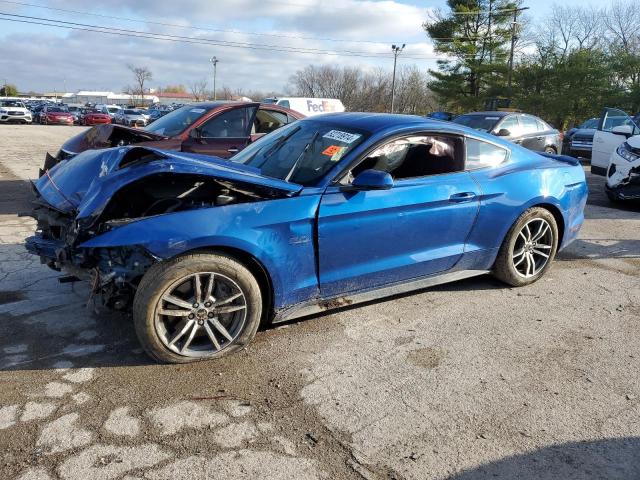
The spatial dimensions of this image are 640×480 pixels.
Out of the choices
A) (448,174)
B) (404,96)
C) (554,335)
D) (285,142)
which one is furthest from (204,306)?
(404,96)

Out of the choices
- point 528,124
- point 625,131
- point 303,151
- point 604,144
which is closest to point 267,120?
point 303,151

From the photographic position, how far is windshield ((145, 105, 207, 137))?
783cm

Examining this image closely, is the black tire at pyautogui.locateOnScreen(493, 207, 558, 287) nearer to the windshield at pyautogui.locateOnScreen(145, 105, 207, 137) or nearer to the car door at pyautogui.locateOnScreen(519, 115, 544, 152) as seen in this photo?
the windshield at pyautogui.locateOnScreen(145, 105, 207, 137)

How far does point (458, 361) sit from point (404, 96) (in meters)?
62.7

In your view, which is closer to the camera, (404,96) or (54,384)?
(54,384)

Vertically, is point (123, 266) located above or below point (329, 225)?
below

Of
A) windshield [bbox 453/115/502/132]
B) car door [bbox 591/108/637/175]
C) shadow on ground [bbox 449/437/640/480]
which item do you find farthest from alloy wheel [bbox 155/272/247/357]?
windshield [bbox 453/115/502/132]

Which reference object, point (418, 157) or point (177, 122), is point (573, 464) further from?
point (177, 122)

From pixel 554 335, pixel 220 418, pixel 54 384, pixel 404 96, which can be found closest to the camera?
pixel 220 418

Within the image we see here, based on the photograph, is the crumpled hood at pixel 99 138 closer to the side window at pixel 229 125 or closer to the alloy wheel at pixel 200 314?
the side window at pixel 229 125

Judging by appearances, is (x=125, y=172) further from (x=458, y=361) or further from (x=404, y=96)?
(x=404, y=96)

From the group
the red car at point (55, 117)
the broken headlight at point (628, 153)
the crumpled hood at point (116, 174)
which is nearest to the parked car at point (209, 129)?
the crumpled hood at point (116, 174)

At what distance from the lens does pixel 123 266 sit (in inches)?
127

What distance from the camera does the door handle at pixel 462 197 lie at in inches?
161
